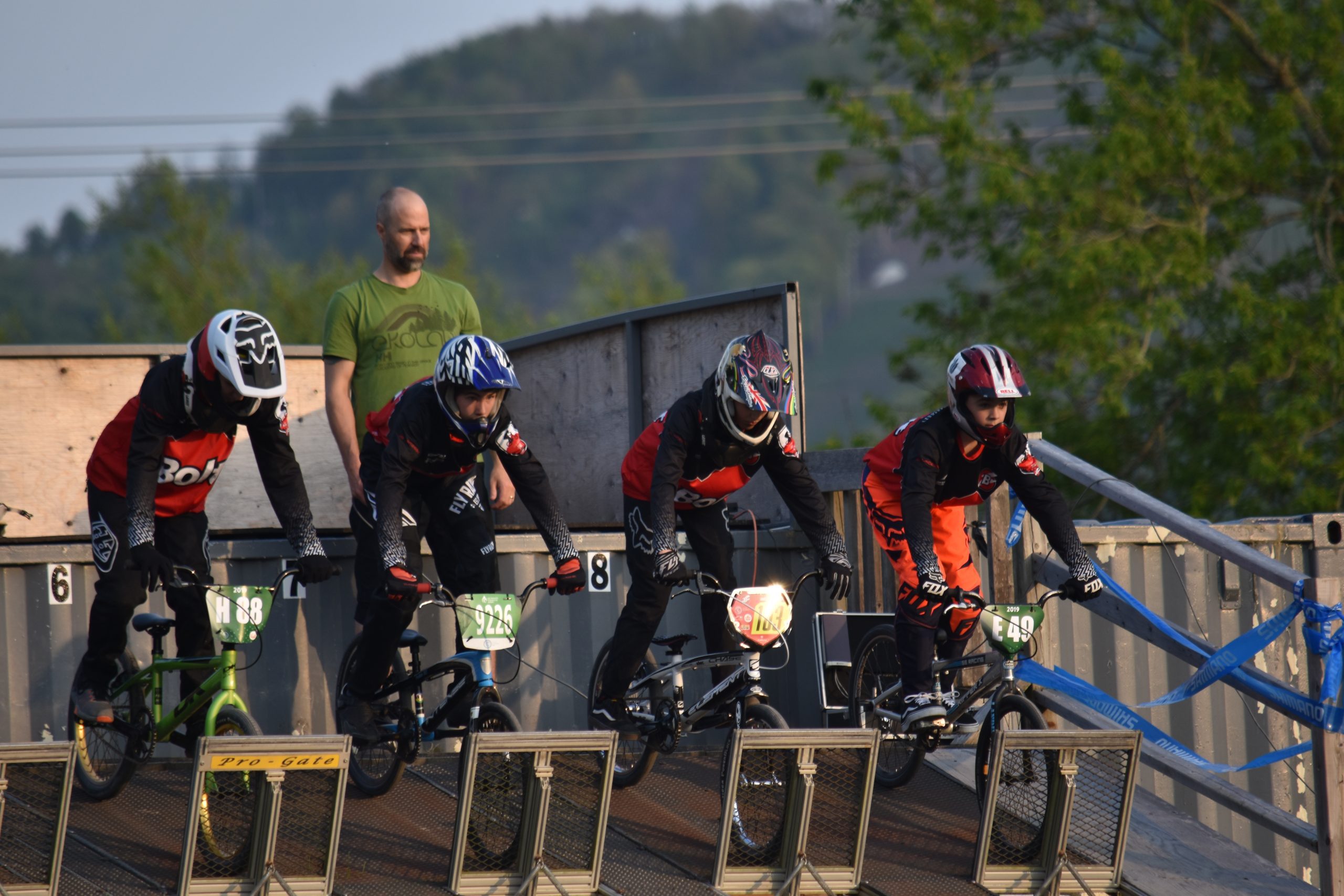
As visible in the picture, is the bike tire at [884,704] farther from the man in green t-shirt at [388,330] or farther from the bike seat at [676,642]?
the man in green t-shirt at [388,330]

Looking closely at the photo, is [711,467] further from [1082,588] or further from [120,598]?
[120,598]

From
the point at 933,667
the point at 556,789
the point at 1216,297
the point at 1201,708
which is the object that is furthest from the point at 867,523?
the point at 1216,297

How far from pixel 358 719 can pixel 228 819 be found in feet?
4.52

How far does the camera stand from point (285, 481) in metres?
6.97

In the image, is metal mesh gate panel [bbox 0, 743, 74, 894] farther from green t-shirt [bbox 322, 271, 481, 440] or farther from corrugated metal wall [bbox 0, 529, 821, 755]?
green t-shirt [bbox 322, 271, 481, 440]

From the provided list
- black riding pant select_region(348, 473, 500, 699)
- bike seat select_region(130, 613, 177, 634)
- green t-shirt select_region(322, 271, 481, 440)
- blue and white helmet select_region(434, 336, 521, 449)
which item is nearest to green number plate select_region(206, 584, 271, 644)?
bike seat select_region(130, 613, 177, 634)

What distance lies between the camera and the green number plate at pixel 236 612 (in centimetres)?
646

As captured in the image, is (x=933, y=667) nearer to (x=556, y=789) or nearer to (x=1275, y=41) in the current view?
(x=556, y=789)

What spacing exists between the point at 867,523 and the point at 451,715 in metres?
2.94

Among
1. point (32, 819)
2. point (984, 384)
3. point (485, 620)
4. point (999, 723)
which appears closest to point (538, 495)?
point (485, 620)

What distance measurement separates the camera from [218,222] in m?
46.8

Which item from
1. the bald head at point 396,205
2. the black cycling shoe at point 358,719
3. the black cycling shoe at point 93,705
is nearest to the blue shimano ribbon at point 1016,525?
the black cycling shoe at point 358,719

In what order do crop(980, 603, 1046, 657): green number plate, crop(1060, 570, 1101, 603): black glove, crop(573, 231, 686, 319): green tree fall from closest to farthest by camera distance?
crop(980, 603, 1046, 657): green number plate
crop(1060, 570, 1101, 603): black glove
crop(573, 231, 686, 319): green tree

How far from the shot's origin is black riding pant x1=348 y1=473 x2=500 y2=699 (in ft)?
24.2
